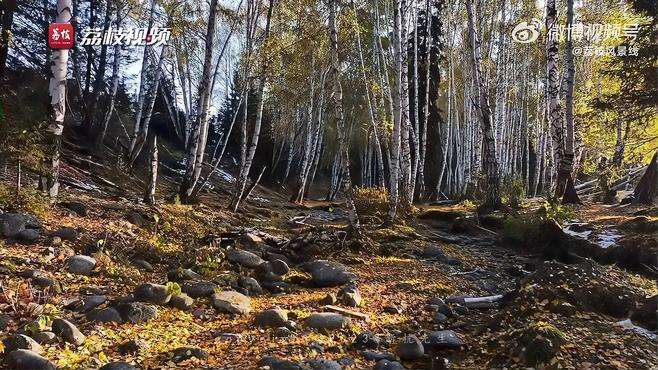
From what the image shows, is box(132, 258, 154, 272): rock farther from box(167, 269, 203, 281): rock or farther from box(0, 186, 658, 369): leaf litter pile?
box(167, 269, 203, 281): rock

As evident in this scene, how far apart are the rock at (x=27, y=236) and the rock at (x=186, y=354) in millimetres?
3520

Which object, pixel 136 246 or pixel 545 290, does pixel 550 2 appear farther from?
pixel 136 246

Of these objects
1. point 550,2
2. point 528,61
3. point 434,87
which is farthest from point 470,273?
point 528,61

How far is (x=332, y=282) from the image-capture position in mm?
6438

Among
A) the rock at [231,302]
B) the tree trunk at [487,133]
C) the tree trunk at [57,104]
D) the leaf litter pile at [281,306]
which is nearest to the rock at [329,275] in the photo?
the leaf litter pile at [281,306]

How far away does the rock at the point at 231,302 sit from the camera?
4.97 m

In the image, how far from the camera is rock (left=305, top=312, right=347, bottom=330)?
4.63 m

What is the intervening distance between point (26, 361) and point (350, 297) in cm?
339

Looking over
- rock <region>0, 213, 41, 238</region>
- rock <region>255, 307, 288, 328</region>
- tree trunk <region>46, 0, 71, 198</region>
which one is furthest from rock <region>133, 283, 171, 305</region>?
tree trunk <region>46, 0, 71, 198</region>

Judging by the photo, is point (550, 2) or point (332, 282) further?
point (550, 2)

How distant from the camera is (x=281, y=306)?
5375 millimetres

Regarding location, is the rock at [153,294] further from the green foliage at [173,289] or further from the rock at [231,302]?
the rock at [231,302]

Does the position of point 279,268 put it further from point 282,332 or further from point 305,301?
point 282,332

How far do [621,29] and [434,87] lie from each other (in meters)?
11.7
